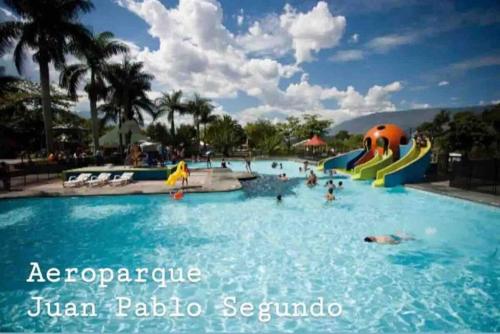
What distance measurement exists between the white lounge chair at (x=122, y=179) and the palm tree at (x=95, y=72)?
42.7 ft

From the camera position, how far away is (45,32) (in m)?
23.8

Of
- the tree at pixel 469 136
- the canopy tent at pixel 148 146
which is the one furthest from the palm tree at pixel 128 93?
the tree at pixel 469 136

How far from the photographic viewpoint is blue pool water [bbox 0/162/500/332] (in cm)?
587

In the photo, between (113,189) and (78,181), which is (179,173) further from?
(78,181)

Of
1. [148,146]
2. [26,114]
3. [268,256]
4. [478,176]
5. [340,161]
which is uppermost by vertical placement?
[26,114]

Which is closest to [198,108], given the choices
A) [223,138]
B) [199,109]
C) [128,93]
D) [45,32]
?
[199,109]

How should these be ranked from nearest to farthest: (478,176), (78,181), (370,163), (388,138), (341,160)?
(478,176) < (78,181) < (370,163) < (388,138) < (341,160)

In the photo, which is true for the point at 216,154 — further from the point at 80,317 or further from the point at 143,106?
the point at 80,317

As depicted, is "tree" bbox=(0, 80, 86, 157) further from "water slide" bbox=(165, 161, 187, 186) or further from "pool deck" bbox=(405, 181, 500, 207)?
"pool deck" bbox=(405, 181, 500, 207)

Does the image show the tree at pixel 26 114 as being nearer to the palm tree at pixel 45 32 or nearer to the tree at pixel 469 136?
the palm tree at pixel 45 32

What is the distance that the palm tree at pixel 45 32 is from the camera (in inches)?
905

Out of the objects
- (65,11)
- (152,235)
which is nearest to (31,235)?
(152,235)

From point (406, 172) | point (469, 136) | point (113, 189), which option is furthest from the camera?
point (469, 136)

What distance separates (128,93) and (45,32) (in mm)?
14020
